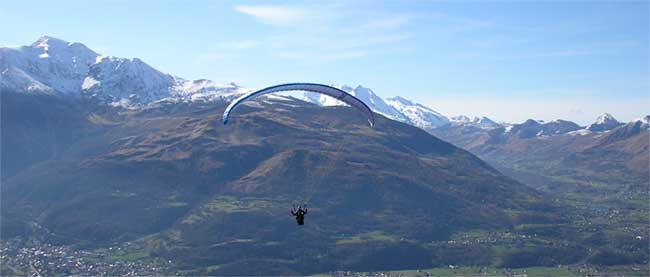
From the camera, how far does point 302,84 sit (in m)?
74.6

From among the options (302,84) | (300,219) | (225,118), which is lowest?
(300,219)

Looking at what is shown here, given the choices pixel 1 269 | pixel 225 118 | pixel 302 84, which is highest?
pixel 302 84

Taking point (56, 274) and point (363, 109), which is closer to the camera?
point (363, 109)

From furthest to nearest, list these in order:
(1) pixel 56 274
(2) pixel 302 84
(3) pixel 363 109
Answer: (1) pixel 56 274 → (3) pixel 363 109 → (2) pixel 302 84

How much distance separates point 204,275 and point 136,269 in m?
20.5

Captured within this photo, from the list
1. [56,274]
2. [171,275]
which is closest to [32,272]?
[56,274]

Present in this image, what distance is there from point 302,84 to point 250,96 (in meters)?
6.94

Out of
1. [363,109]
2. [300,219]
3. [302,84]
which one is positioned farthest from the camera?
[363,109]

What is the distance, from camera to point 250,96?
77312mm

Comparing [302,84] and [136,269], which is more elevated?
[302,84]

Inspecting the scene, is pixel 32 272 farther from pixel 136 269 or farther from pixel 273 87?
pixel 273 87

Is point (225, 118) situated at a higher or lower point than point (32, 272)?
higher

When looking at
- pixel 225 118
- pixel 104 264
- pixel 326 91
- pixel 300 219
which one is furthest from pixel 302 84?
pixel 104 264

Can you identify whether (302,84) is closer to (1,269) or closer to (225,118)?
(225,118)
